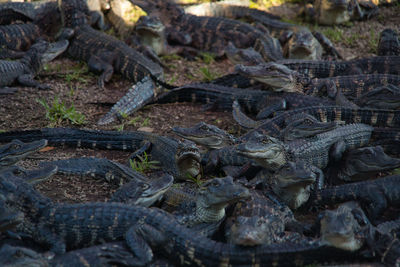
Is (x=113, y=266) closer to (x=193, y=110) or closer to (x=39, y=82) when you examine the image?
(x=193, y=110)

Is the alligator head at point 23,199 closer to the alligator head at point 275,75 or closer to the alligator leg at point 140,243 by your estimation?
the alligator leg at point 140,243

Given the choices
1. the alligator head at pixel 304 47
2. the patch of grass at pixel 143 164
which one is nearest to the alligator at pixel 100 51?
the patch of grass at pixel 143 164

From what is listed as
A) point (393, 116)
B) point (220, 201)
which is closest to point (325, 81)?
point (393, 116)

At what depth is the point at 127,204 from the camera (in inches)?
130

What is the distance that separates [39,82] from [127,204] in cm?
351

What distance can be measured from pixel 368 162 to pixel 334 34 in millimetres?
4093

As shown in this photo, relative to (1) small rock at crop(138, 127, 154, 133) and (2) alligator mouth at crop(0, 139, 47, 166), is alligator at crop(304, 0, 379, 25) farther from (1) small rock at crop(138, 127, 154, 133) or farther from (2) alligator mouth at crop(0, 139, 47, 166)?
(2) alligator mouth at crop(0, 139, 47, 166)

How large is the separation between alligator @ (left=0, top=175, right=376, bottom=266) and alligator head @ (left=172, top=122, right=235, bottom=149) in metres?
1.26

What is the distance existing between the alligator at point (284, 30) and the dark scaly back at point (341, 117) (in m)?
1.90

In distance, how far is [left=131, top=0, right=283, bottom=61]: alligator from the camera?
7223 mm

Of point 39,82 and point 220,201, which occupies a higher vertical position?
point 220,201

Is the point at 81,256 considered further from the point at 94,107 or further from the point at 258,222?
the point at 94,107

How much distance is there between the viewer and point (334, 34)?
746 cm

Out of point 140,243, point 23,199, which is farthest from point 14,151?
point 140,243
